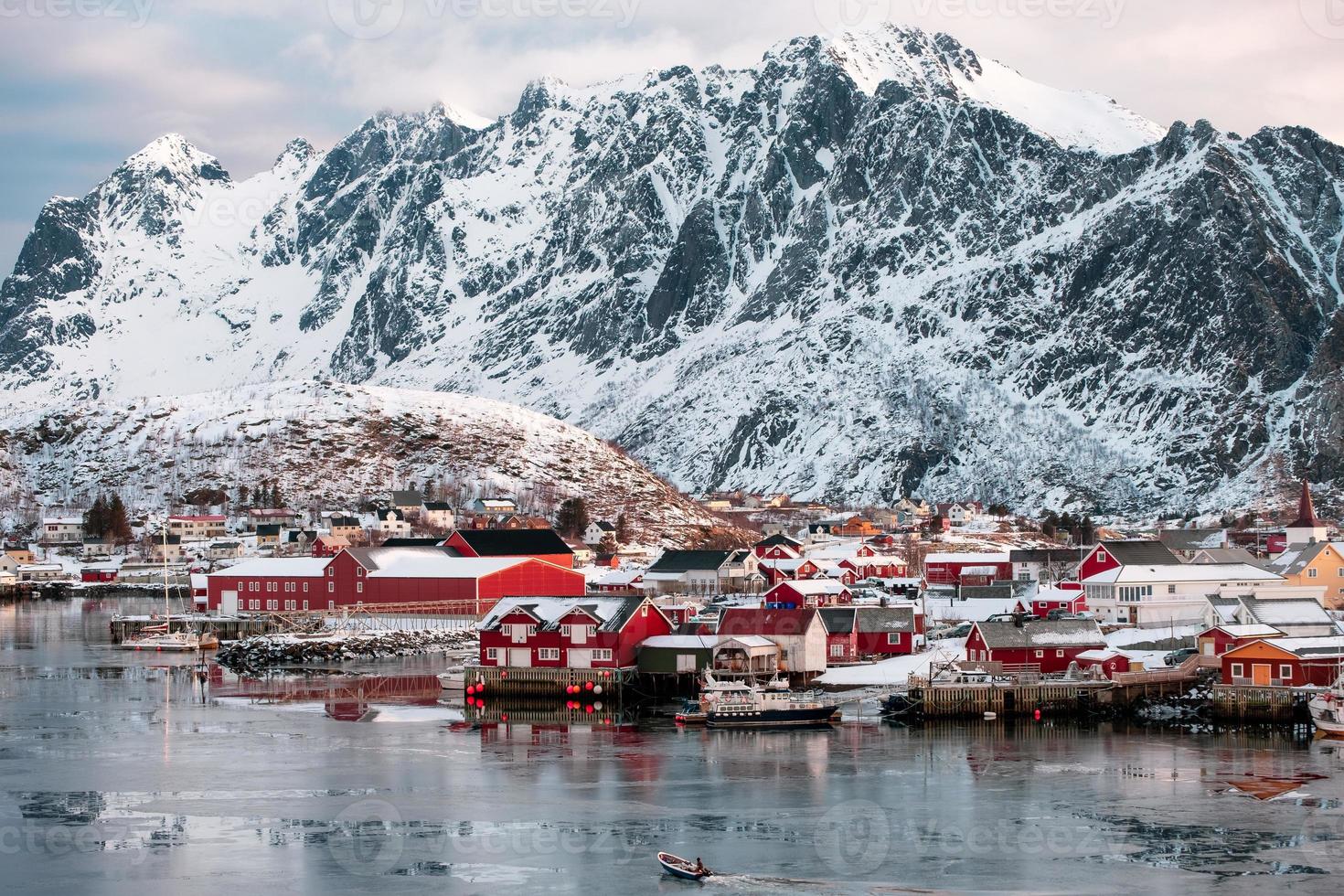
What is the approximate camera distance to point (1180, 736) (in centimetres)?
6350

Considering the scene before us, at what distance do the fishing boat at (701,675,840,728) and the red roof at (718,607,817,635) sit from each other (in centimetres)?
823

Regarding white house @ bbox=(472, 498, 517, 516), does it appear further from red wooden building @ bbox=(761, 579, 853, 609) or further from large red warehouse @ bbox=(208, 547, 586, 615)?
red wooden building @ bbox=(761, 579, 853, 609)

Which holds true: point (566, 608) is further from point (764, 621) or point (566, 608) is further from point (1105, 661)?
point (1105, 661)

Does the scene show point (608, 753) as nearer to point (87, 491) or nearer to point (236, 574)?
point (236, 574)

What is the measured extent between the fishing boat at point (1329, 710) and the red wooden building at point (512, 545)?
65859 mm

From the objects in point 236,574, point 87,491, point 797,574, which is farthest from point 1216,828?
point 87,491

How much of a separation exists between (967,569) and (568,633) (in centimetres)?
4942

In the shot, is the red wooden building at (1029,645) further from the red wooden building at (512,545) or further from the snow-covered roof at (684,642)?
the red wooden building at (512,545)

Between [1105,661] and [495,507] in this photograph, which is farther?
[495,507]

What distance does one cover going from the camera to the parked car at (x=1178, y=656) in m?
74.9

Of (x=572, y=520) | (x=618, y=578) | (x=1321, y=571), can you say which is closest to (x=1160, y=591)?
(x=1321, y=571)

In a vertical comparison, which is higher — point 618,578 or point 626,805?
point 618,578

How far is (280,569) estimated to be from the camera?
11856cm

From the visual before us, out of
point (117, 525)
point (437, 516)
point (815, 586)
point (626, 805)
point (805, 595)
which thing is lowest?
point (626, 805)
